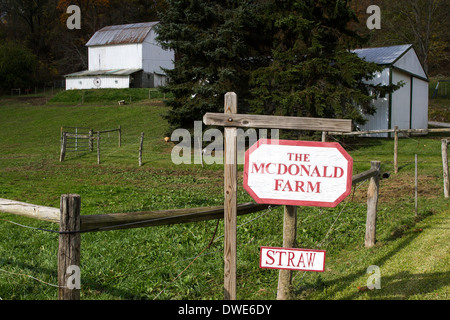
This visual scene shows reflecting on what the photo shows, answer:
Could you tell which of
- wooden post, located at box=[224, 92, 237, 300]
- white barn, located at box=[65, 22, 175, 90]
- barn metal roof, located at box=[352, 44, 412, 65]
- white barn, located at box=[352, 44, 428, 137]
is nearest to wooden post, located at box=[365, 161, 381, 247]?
wooden post, located at box=[224, 92, 237, 300]

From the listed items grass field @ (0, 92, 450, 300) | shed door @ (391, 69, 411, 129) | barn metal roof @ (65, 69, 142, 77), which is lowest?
grass field @ (0, 92, 450, 300)

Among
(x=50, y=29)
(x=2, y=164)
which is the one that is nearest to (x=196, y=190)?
(x=2, y=164)

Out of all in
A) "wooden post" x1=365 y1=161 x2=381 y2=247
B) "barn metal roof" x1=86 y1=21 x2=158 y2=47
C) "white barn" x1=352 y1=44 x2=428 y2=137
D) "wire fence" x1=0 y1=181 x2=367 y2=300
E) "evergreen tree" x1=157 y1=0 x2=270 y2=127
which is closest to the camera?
"wire fence" x1=0 y1=181 x2=367 y2=300

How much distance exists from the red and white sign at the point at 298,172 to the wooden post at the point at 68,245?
147cm

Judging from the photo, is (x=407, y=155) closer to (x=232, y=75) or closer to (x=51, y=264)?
(x=232, y=75)

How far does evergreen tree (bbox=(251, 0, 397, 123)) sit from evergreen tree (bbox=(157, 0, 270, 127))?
1324 millimetres

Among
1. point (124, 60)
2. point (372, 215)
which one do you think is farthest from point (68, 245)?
point (124, 60)

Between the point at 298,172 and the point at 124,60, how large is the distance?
48488mm

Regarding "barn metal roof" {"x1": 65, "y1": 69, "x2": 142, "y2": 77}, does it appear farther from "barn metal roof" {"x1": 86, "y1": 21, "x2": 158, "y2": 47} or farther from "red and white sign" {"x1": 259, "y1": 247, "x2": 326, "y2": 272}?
"red and white sign" {"x1": 259, "y1": 247, "x2": 326, "y2": 272}

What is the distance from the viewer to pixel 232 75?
893 inches

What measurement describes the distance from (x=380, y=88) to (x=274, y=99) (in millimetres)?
5541

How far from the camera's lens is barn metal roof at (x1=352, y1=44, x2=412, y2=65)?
25.4m

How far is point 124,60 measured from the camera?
49.4m
